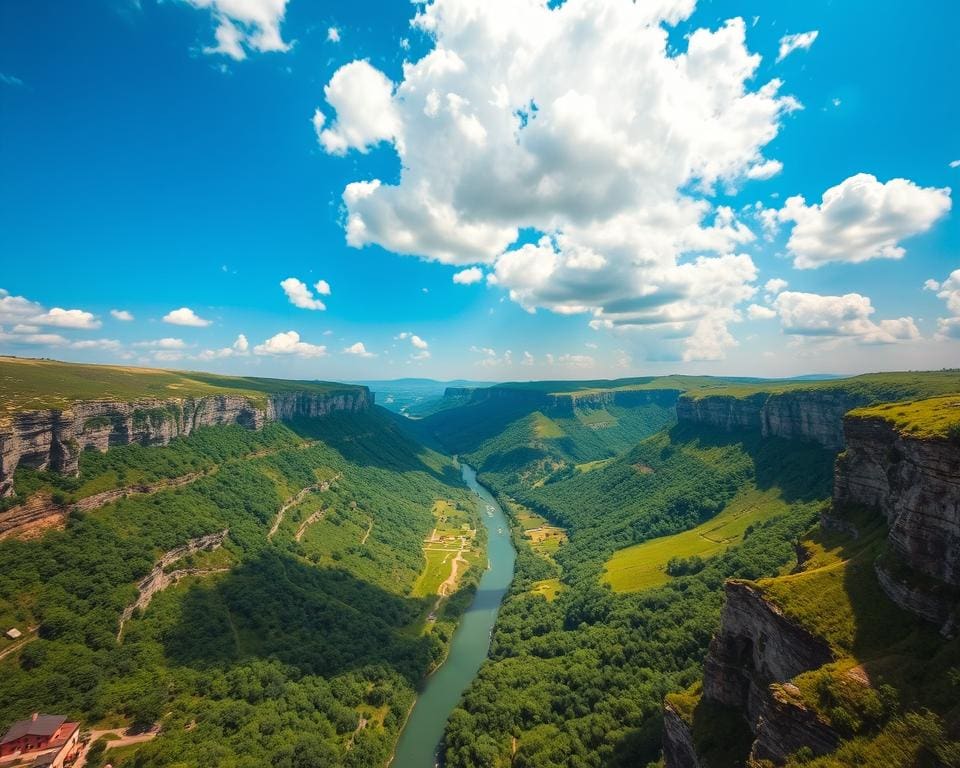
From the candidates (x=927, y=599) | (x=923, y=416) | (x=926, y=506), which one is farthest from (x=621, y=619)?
(x=926, y=506)

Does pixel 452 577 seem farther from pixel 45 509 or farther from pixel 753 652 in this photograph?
pixel 753 652

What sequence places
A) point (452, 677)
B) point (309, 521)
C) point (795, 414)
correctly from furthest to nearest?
point (795, 414) < point (309, 521) < point (452, 677)

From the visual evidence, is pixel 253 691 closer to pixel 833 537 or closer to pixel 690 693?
pixel 690 693

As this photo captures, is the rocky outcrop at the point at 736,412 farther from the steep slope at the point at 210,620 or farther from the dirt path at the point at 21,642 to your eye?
the dirt path at the point at 21,642

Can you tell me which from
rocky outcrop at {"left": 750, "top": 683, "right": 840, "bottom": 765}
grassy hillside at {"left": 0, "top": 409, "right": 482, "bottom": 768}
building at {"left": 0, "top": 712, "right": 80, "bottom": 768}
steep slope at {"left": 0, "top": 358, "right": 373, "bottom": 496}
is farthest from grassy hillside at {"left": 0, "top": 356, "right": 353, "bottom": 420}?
rocky outcrop at {"left": 750, "top": 683, "right": 840, "bottom": 765}

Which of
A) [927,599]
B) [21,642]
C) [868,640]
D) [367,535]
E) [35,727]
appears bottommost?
[367,535]

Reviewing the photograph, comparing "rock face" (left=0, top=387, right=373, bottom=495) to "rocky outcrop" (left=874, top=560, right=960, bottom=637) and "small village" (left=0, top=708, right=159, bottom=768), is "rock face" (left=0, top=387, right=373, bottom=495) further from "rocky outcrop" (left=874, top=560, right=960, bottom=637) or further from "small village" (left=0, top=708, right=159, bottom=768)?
"rocky outcrop" (left=874, top=560, right=960, bottom=637)

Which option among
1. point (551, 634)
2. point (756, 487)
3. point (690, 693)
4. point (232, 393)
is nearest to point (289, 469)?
point (232, 393)

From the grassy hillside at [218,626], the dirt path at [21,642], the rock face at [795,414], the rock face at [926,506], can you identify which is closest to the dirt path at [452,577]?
the grassy hillside at [218,626]
